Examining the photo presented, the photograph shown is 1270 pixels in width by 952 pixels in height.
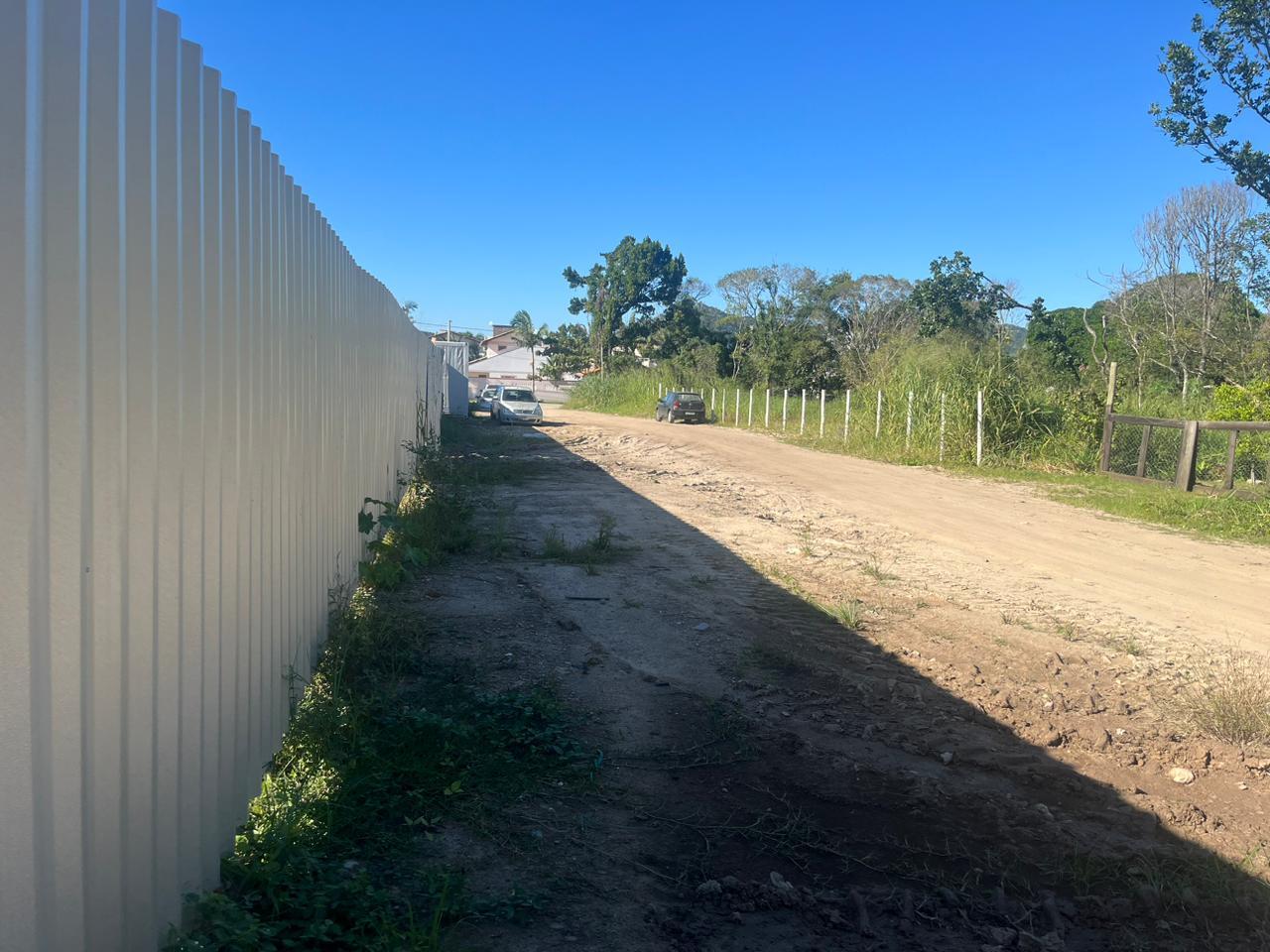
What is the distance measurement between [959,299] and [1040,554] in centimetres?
4201

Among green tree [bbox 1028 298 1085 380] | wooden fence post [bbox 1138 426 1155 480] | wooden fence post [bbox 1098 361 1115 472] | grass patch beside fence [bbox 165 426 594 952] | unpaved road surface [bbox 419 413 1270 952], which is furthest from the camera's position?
green tree [bbox 1028 298 1085 380]

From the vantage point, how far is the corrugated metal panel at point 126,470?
1863 mm

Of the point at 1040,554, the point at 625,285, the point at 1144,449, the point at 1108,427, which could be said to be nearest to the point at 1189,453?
the point at 1144,449

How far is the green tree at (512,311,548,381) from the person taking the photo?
78938 millimetres

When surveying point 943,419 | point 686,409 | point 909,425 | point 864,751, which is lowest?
point 864,751

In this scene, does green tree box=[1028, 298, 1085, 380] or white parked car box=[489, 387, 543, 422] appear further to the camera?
green tree box=[1028, 298, 1085, 380]

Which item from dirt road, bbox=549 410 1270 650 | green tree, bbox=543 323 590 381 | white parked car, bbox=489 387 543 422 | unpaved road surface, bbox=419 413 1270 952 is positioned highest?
green tree, bbox=543 323 590 381

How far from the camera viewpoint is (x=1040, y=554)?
1059 cm

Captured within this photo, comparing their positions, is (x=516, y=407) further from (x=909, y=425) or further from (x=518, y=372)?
→ (x=518, y=372)

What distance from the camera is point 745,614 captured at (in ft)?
24.4

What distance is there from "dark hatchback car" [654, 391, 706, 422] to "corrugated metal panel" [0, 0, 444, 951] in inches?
1395

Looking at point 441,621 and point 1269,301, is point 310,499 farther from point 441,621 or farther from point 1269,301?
point 1269,301

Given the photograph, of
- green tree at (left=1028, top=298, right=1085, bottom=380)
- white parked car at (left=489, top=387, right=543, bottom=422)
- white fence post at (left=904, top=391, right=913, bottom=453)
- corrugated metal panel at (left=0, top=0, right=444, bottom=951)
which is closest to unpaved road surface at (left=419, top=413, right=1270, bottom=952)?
corrugated metal panel at (left=0, top=0, right=444, bottom=951)

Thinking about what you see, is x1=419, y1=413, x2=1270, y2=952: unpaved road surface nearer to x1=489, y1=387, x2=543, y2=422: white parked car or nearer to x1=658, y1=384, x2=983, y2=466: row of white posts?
x1=658, y1=384, x2=983, y2=466: row of white posts
